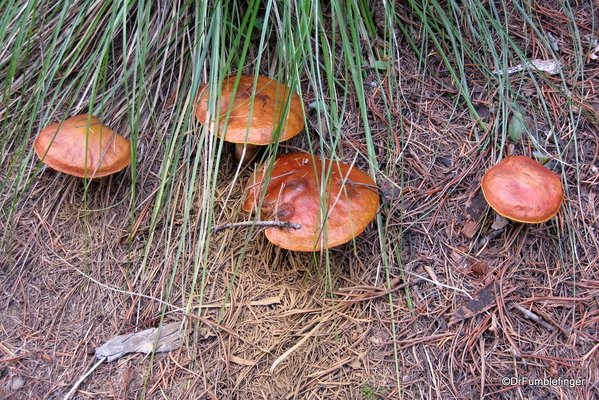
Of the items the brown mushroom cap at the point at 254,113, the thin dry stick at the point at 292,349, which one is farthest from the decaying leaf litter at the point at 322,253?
the brown mushroom cap at the point at 254,113

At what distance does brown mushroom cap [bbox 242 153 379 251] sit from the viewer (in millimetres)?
1956

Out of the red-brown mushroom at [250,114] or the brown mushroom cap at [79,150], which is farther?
the brown mushroom cap at [79,150]

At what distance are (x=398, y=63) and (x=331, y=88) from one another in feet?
2.55

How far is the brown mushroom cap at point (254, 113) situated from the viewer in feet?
6.66

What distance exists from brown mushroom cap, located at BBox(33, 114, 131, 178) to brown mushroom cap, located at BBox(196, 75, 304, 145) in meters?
0.52

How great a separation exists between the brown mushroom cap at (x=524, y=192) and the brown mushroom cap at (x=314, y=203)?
61 centimetres

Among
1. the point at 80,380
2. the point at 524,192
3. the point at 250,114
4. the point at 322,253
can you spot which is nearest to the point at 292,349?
the point at 322,253

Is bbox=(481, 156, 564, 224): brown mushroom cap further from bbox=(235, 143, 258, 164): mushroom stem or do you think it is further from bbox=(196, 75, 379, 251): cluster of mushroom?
bbox=(235, 143, 258, 164): mushroom stem

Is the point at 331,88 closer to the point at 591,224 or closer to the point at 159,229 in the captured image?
the point at 159,229

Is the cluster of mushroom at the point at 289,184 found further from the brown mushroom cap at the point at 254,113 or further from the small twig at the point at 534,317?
the small twig at the point at 534,317

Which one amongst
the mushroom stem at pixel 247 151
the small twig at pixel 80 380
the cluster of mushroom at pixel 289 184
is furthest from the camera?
the mushroom stem at pixel 247 151

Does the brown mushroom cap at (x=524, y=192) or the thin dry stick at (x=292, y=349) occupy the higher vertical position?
the brown mushroom cap at (x=524, y=192)

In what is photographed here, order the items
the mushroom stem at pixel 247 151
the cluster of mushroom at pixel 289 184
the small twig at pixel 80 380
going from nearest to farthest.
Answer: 1. the cluster of mushroom at pixel 289 184
2. the small twig at pixel 80 380
3. the mushroom stem at pixel 247 151

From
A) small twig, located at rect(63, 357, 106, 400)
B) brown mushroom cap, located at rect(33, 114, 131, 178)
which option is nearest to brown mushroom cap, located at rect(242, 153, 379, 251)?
brown mushroom cap, located at rect(33, 114, 131, 178)
